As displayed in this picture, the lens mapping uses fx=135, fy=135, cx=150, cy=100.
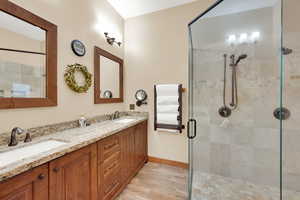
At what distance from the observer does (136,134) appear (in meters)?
2.17

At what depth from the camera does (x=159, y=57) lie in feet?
8.38

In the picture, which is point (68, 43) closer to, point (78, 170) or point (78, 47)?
point (78, 47)

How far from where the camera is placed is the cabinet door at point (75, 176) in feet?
3.14

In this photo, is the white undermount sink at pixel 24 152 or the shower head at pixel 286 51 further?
the shower head at pixel 286 51

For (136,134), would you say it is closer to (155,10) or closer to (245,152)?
(245,152)

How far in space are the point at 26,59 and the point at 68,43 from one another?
494 mm

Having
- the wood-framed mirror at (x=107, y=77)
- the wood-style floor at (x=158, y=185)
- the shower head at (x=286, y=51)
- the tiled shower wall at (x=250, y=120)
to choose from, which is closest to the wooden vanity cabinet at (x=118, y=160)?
the wood-style floor at (x=158, y=185)

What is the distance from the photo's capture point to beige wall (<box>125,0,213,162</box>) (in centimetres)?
240

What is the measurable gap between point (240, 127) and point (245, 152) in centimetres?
36

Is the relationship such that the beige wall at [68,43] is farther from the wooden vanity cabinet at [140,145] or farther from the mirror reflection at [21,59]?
the wooden vanity cabinet at [140,145]

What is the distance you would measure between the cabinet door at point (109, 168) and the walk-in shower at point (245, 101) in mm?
956

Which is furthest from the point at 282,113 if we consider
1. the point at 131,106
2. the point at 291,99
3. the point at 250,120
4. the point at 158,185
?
the point at 131,106

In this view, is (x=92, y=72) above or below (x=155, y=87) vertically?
above

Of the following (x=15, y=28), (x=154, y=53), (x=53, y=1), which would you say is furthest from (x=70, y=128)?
(x=154, y=53)
